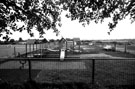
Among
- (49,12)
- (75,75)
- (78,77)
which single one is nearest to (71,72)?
(75,75)

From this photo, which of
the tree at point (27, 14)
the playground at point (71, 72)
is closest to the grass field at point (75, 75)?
the playground at point (71, 72)

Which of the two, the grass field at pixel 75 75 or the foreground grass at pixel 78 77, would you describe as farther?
the grass field at pixel 75 75

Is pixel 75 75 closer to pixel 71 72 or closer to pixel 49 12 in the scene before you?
pixel 71 72

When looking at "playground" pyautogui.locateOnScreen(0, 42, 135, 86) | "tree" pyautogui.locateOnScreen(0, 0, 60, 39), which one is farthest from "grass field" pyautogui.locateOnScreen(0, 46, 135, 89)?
"tree" pyautogui.locateOnScreen(0, 0, 60, 39)

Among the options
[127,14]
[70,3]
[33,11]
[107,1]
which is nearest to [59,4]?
[70,3]

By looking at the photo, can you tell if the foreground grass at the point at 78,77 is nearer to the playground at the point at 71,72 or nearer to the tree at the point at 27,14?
the playground at the point at 71,72

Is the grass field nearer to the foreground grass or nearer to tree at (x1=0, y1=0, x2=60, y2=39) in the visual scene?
the foreground grass

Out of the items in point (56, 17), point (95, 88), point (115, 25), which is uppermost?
point (56, 17)

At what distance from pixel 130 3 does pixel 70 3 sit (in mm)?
2893

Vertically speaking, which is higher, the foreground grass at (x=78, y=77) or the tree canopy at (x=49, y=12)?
the tree canopy at (x=49, y=12)

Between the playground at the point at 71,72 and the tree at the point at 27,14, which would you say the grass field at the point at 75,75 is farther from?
the tree at the point at 27,14

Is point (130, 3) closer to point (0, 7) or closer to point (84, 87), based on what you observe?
point (84, 87)

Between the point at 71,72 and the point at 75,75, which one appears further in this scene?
the point at 71,72

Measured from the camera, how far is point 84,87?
3.84 metres
